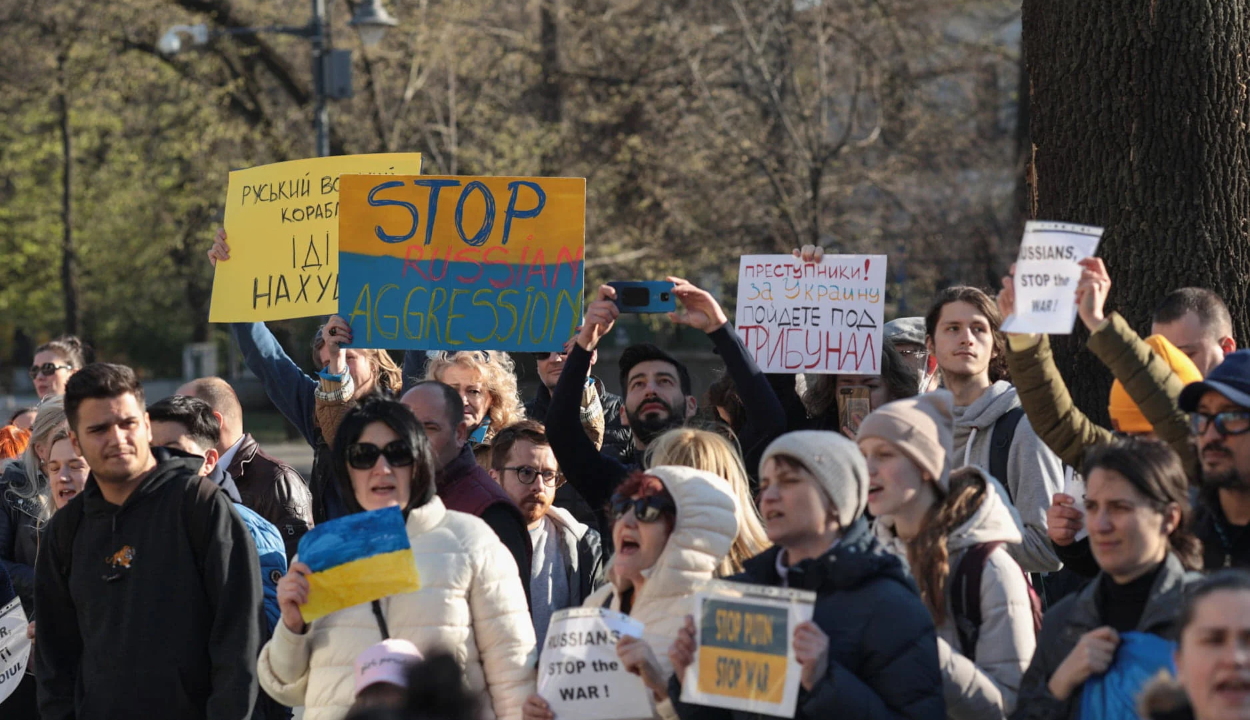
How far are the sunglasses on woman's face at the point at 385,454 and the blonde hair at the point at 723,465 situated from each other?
2.31 feet

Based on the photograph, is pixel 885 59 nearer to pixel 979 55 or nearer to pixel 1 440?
pixel 979 55

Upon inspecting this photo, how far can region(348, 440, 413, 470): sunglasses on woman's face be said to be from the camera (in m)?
4.12

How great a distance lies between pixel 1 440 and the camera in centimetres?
735

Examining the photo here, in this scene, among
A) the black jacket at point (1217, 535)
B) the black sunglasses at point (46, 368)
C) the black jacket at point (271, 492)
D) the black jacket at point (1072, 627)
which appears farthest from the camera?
the black sunglasses at point (46, 368)

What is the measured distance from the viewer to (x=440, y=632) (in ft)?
12.9

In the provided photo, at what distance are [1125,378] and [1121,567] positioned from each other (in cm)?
77

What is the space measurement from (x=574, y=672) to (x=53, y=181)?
3340 cm

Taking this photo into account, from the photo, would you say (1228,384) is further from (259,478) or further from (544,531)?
(259,478)

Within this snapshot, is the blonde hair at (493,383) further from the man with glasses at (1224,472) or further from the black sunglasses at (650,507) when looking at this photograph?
the man with glasses at (1224,472)

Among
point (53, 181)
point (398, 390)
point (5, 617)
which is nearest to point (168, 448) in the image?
point (5, 617)

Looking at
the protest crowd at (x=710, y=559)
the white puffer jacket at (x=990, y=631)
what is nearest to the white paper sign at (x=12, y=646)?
the protest crowd at (x=710, y=559)

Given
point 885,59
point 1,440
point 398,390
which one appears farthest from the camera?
point 885,59

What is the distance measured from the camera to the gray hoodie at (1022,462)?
4.93m

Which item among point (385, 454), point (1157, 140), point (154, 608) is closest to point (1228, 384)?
point (385, 454)
